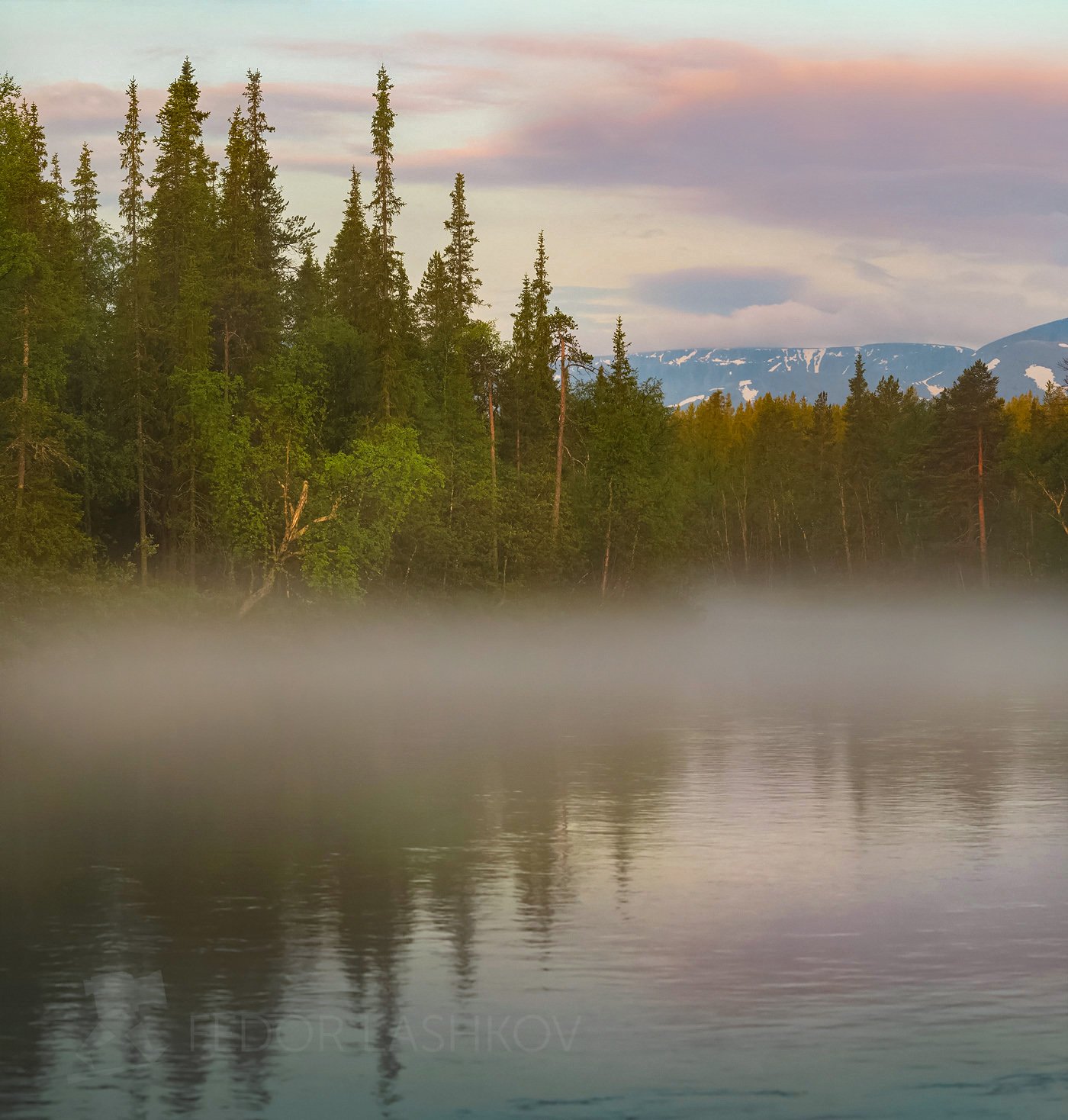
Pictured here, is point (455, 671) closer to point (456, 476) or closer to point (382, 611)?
point (382, 611)

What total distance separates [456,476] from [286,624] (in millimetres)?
23589

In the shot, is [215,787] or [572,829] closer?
[572,829]

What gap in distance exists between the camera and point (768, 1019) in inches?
579

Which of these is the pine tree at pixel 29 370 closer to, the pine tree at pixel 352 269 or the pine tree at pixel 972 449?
the pine tree at pixel 352 269

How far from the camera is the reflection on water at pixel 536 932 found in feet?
42.9

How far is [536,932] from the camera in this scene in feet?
60.0

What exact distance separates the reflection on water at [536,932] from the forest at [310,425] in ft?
103

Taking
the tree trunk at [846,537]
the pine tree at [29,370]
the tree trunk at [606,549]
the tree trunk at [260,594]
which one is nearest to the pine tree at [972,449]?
the tree trunk at [606,549]

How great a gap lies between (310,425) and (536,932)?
61.5 meters

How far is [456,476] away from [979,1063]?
8380 cm

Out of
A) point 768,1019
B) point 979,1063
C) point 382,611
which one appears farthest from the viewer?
point 382,611

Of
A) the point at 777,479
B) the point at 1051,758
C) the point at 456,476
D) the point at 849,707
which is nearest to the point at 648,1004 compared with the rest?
the point at 1051,758

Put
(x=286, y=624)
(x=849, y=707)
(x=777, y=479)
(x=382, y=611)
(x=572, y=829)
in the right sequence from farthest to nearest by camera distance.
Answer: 1. (x=777, y=479)
2. (x=382, y=611)
3. (x=286, y=624)
4. (x=849, y=707)
5. (x=572, y=829)

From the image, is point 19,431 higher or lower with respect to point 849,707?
higher
